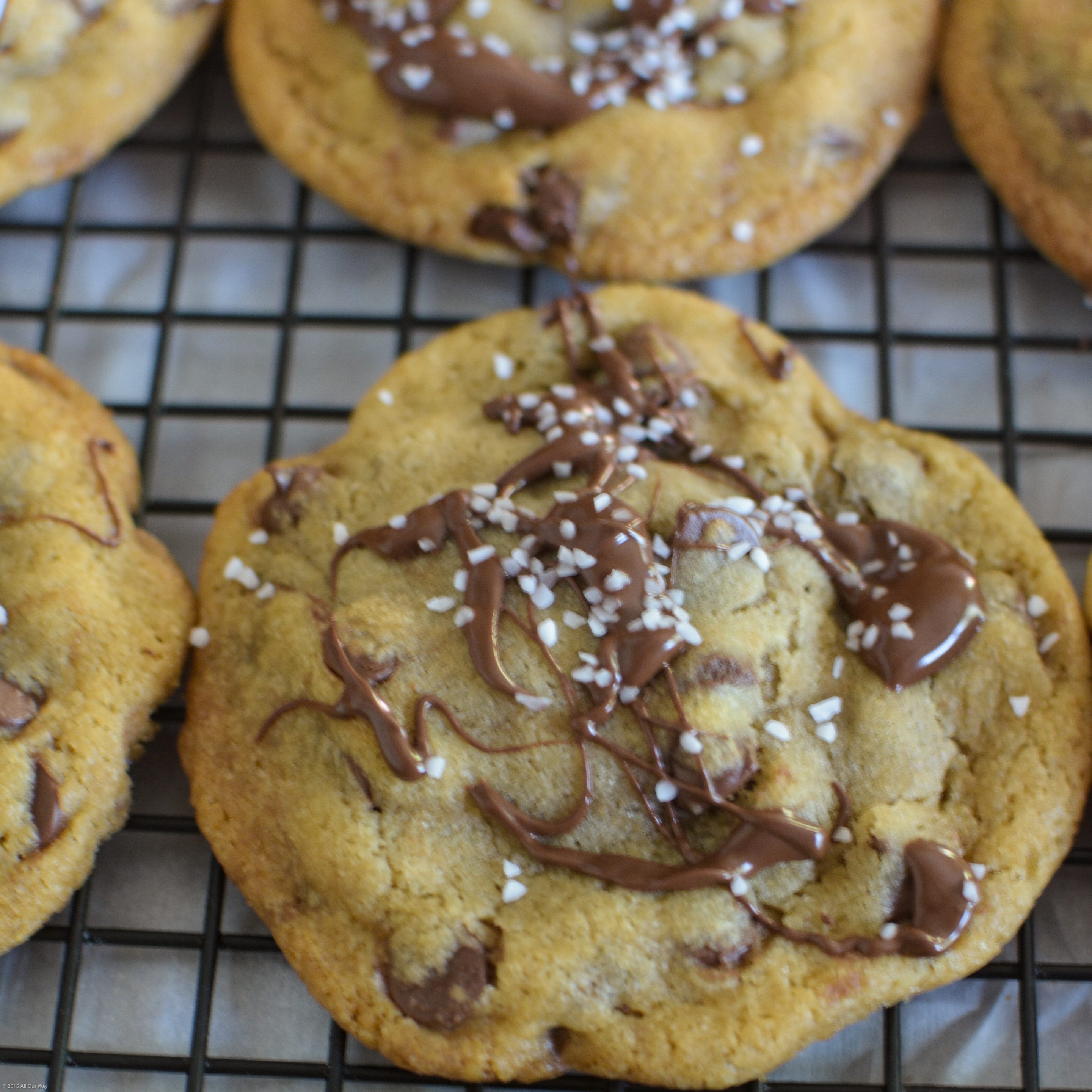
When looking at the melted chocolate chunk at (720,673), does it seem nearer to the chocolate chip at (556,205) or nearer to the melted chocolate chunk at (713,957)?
the melted chocolate chunk at (713,957)

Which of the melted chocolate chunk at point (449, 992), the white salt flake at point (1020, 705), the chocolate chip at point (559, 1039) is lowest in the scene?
the chocolate chip at point (559, 1039)

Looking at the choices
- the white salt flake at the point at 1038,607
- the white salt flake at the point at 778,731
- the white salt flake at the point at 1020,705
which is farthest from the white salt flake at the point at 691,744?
the white salt flake at the point at 1038,607

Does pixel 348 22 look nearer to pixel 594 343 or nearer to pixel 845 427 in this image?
pixel 594 343

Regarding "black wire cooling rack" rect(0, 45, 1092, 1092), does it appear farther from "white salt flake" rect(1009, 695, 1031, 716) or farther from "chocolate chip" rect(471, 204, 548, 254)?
"white salt flake" rect(1009, 695, 1031, 716)

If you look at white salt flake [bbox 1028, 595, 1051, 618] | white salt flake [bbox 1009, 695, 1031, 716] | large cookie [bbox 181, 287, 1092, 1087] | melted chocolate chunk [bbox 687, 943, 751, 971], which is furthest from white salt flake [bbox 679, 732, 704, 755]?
white salt flake [bbox 1028, 595, 1051, 618]

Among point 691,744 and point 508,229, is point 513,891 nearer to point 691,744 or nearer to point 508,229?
point 691,744

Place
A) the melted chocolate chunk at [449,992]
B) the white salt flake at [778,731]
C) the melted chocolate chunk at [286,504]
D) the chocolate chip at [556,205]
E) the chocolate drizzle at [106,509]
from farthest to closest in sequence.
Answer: the chocolate chip at [556,205] < the melted chocolate chunk at [286,504] < the chocolate drizzle at [106,509] < the white salt flake at [778,731] < the melted chocolate chunk at [449,992]
